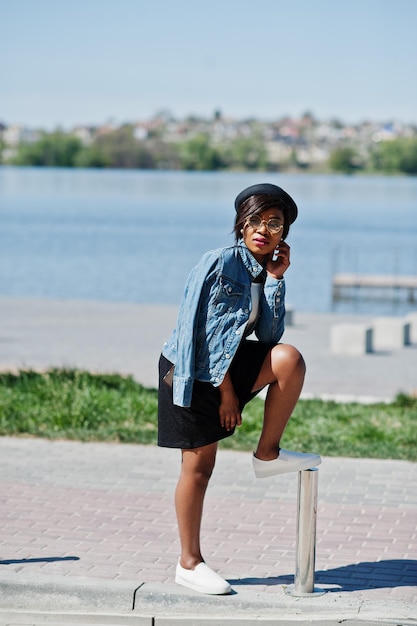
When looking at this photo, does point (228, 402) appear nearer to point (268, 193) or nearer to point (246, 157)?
point (268, 193)

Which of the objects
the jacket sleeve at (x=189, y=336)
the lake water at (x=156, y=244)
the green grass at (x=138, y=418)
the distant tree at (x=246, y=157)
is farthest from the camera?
the distant tree at (x=246, y=157)

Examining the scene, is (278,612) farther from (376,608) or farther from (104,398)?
(104,398)

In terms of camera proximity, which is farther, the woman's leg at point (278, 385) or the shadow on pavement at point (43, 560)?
the shadow on pavement at point (43, 560)

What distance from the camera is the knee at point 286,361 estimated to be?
4953 mm

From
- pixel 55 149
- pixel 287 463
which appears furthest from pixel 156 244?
pixel 55 149

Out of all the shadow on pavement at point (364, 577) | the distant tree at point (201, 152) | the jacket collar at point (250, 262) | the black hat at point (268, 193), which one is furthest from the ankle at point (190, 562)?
the distant tree at point (201, 152)

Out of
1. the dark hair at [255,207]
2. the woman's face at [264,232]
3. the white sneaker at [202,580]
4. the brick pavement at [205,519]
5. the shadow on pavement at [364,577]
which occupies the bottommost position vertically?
the brick pavement at [205,519]

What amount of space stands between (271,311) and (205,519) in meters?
1.78

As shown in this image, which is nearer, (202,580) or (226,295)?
(226,295)

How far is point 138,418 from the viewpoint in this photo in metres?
9.16

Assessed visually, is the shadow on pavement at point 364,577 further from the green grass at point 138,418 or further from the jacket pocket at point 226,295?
the green grass at point 138,418

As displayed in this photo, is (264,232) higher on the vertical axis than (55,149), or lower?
higher

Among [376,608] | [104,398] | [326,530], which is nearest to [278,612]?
[376,608]

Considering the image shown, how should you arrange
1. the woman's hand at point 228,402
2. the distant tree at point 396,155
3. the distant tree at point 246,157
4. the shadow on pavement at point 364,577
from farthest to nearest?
the distant tree at point 246,157
the distant tree at point 396,155
the shadow on pavement at point 364,577
the woman's hand at point 228,402
